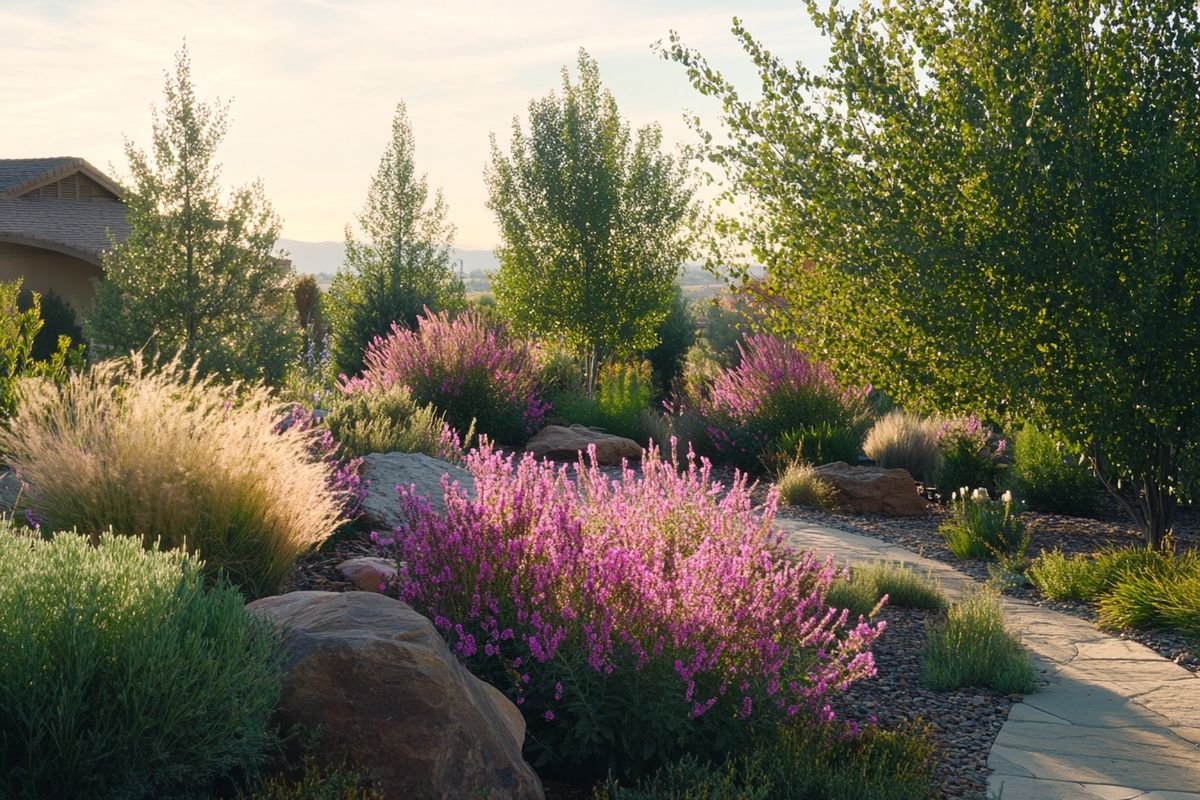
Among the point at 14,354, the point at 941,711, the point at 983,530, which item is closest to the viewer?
the point at 941,711

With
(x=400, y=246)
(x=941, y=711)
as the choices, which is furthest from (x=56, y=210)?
(x=941, y=711)

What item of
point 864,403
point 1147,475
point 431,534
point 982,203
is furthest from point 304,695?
point 864,403

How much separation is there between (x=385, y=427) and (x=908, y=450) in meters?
6.13

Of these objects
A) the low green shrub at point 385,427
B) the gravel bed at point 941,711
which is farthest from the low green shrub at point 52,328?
the gravel bed at point 941,711

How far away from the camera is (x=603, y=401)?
14.8 m

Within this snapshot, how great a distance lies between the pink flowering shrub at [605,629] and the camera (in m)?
3.83

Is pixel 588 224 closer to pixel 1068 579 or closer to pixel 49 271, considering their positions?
pixel 1068 579

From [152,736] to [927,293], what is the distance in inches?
239

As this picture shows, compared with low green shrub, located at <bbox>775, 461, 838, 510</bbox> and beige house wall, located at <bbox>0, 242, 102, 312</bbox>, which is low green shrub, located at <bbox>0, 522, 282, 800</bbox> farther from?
beige house wall, located at <bbox>0, 242, 102, 312</bbox>

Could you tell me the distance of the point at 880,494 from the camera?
10.6 m

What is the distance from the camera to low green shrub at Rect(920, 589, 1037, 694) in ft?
18.0

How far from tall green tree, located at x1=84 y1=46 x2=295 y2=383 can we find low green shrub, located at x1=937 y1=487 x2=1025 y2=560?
9.32 m

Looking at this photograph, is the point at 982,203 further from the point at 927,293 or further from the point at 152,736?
the point at 152,736

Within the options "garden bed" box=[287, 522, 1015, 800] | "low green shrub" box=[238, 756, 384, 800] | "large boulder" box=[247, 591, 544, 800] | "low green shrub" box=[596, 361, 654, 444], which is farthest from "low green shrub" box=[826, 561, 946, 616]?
"low green shrub" box=[596, 361, 654, 444]
